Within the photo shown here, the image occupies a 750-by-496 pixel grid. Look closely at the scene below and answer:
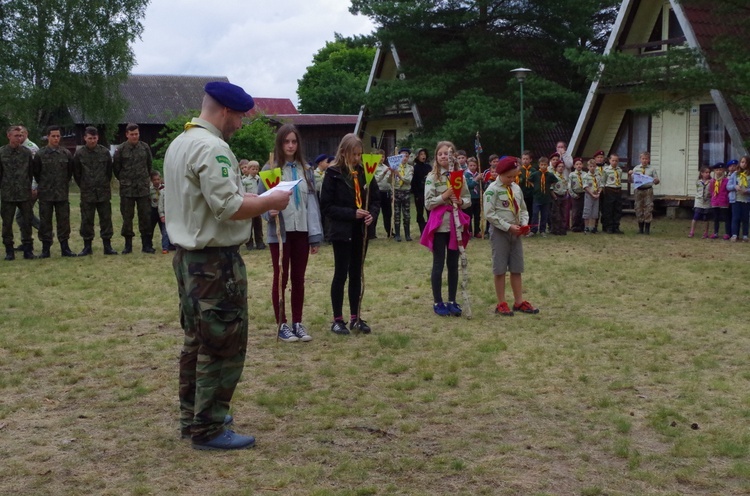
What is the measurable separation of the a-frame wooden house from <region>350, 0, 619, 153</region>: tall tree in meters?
1.64

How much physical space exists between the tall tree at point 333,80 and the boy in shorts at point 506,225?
2097 inches

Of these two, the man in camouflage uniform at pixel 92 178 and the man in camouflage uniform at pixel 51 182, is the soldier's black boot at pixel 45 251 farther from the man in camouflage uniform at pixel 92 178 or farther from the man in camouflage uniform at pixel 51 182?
the man in camouflage uniform at pixel 92 178

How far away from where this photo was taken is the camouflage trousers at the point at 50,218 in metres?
15.6

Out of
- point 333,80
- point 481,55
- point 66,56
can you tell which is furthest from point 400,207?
point 333,80

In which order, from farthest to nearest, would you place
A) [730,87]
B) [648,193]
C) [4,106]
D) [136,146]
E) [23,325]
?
1. [4,106]
2. [648,193]
3. [730,87]
4. [136,146]
5. [23,325]

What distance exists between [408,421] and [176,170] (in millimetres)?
2285

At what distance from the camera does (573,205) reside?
69.8 feet

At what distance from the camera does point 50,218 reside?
51.6ft

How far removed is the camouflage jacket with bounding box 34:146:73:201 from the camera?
1546 centimetres

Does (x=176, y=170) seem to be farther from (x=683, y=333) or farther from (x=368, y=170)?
(x=683, y=333)

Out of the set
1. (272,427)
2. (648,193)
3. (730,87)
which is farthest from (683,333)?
(648,193)

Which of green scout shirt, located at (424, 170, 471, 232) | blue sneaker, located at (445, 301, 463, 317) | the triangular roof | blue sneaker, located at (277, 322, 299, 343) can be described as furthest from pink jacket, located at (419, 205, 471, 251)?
the triangular roof

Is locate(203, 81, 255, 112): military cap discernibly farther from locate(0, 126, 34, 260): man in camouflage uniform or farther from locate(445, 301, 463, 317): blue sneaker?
locate(0, 126, 34, 260): man in camouflage uniform

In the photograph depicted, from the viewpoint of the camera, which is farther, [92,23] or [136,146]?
[92,23]
